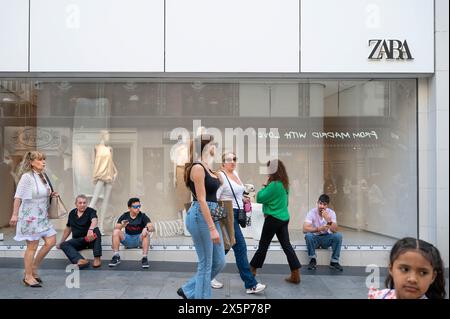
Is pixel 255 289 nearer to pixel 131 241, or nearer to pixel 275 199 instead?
pixel 275 199

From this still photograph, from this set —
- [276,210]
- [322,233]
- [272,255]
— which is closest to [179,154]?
[272,255]

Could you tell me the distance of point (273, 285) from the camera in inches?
224

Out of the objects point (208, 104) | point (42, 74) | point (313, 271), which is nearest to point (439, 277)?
point (313, 271)

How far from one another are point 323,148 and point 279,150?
92cm

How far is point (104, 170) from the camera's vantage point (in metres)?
8.08

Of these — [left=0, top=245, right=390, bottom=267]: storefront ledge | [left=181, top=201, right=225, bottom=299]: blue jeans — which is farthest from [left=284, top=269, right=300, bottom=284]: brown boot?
[left=181, top=201, right=225, bottom=299]: blue jeans

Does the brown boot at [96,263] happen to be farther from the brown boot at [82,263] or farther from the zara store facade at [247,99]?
the zara store facade at [247,99]

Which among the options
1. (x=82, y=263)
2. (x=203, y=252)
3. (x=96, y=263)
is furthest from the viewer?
(x=96, y=263)

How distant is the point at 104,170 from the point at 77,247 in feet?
6.41

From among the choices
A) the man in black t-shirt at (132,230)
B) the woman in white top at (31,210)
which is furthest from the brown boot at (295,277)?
the woman in white top at (31,210)

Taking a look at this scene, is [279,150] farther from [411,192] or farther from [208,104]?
[411,192]
